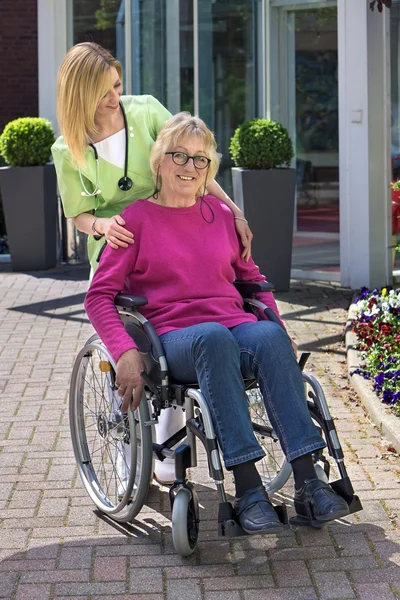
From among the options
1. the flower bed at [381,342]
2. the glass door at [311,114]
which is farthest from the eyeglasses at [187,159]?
the glass door at [311,114]

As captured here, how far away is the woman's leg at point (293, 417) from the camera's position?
351cm

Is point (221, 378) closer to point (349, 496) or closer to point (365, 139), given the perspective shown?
point (349, 496)

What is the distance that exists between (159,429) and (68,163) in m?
1.12

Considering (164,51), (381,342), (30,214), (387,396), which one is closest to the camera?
(387,396)

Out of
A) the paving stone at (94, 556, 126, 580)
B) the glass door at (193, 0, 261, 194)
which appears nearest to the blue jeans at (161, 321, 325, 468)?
the paving stone at (94, 556, 126, 580)

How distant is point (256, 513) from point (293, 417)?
33cm

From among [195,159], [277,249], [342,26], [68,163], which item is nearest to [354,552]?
[195,159]

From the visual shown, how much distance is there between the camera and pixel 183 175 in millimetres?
3971

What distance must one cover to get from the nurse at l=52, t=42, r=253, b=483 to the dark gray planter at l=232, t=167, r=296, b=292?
4.37 meters

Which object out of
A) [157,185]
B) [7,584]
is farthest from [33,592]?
[157,185]

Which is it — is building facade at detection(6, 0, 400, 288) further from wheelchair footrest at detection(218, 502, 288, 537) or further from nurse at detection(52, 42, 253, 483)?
wheelchair footrest at detection(218, 502, 288, 537)

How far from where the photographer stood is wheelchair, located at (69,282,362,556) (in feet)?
11.7

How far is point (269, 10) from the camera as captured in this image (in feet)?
32.5

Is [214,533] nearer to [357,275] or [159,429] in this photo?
[159,429]
